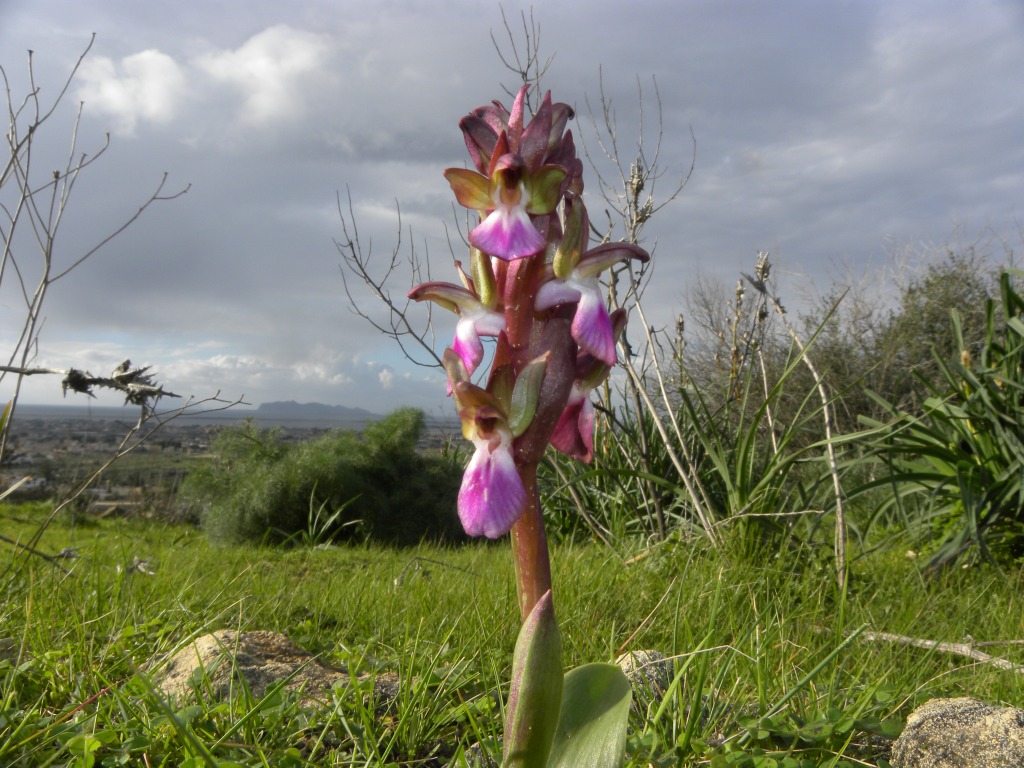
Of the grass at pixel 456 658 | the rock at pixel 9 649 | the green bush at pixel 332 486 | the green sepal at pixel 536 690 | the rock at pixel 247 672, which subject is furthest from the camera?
the green bush at pixel 332 486

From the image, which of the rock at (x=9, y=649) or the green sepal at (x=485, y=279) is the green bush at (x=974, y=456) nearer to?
the green sepal at (x=485, y=279)

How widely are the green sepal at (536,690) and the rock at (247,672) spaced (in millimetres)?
575

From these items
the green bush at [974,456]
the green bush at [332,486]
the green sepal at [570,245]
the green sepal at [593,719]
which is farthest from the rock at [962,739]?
the green bush at [332,486]

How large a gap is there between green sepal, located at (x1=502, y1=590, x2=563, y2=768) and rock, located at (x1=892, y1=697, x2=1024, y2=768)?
0.80 m

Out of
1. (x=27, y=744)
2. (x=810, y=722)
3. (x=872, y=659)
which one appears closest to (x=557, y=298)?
(x=810, y=722)

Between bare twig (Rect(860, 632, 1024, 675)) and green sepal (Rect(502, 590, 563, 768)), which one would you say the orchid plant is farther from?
bare twig (Rect(860, 632, 1024, 675))

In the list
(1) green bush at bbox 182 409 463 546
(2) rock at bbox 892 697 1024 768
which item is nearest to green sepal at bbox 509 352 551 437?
(2) rock at bbox 892 697 1024 768

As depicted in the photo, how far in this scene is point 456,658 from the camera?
68.7 inches

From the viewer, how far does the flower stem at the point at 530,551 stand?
1.11m

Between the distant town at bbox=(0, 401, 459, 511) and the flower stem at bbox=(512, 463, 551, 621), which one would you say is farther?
the distant town at bbox=(0, 401, 459, 511)

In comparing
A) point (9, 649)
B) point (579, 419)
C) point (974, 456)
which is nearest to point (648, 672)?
point (579, 419)

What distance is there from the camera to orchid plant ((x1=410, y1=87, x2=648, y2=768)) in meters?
1.02

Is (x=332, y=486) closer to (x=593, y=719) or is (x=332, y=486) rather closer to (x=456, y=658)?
(x=456, y=658)

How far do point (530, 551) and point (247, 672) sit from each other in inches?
35.1
